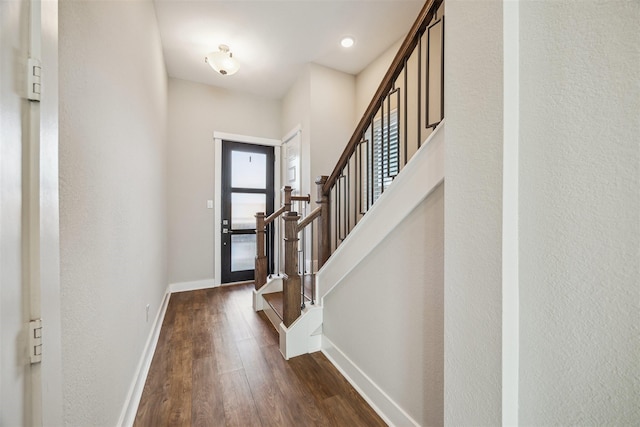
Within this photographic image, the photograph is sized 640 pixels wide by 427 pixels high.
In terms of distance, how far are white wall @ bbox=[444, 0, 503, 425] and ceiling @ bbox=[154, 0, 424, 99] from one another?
2.01 meters

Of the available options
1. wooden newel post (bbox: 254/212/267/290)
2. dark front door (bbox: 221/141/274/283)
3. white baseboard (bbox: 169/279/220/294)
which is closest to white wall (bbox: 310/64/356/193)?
wooden newel post (bbox: 254/212/267/290)

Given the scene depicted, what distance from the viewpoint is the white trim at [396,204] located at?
1.06m

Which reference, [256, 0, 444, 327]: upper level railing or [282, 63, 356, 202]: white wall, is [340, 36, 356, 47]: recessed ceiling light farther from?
[256, 0, 444, 327]: upper level railing

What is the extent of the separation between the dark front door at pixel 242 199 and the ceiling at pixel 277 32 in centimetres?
110

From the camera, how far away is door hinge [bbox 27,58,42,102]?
0.57 metres

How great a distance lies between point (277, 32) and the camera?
105 inches

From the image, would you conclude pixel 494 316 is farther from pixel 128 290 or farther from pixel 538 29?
pixel 128 290

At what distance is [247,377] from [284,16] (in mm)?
3192

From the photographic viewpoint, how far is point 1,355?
463 mm

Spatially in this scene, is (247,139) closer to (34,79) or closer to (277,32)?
(277,32)

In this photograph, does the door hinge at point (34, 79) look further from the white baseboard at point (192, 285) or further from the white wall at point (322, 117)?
the white baseboard at point (192, 285)

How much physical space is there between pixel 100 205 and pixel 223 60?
2394 mm

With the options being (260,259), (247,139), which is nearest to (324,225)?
(260,259)

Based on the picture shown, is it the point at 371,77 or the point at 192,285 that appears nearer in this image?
the point at 371,77
